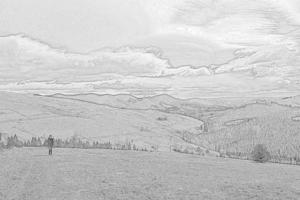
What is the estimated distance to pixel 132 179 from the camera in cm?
3331

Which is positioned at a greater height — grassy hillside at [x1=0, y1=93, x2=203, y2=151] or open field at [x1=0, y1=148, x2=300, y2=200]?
grassy hillside at [x1=0, y1=93, x2=203, y2=151]

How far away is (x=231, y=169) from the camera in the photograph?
44.1 m

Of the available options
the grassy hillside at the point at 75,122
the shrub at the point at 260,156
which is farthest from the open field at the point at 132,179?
the grassy hillside at the point at 75,122

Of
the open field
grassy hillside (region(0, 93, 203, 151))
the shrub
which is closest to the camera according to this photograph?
the open field

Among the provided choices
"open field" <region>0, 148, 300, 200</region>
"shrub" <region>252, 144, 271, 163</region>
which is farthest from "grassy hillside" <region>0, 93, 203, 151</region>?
"open field" <region>0, 148, 300, 200</region>

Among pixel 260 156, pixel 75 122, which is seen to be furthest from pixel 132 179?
pixel 75 122

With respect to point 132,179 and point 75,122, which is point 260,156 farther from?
point 75,122

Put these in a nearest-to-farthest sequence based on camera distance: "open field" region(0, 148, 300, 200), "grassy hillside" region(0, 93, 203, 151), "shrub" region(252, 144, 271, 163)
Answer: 1. "open field" region(0, 148, 300, 200)
2. "shrub" region(252, 144, 271, 163)
3. "grassy hillside" region(0, 93, 203, 151)

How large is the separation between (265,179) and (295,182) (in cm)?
216

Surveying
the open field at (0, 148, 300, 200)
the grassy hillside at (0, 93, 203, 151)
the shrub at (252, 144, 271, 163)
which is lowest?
the open field at (0, 148, 300, 200)

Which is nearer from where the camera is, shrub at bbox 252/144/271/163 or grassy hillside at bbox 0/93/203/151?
shrub at bbox 252/144/271/163

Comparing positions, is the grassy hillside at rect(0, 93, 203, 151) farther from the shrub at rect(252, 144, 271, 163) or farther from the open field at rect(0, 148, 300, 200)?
the open field at rect(0, 148, 300, 200)

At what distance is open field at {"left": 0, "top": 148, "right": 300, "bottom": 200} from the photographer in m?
27.5

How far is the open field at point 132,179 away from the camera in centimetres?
2748
